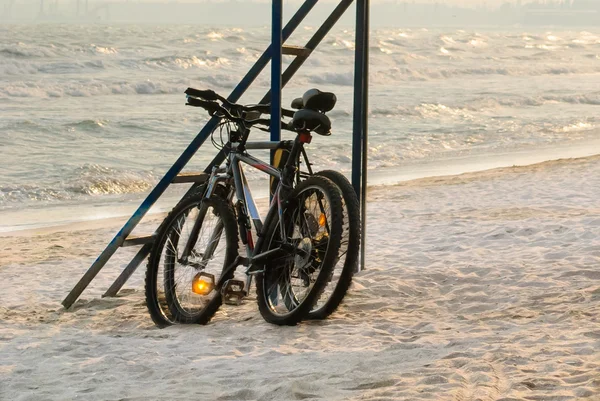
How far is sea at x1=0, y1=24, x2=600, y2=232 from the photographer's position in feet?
46.2

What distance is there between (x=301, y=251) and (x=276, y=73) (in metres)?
1.25

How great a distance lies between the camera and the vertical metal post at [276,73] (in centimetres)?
563

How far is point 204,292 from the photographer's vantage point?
17.3ft

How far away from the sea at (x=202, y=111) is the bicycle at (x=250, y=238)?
5093mm

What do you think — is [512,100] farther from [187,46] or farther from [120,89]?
[187,46]

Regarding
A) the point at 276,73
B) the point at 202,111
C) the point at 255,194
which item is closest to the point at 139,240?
the point at 276,73

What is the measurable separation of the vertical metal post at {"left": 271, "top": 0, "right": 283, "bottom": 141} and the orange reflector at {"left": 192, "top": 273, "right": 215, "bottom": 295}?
0.88 meters

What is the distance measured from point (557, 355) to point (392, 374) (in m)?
0.74

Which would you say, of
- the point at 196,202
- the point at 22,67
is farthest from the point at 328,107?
the point at 22,67

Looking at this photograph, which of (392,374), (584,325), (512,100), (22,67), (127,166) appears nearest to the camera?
(392,374)

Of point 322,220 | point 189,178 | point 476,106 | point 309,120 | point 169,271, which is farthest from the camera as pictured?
point 476,106

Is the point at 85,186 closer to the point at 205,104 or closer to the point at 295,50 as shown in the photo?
the point at 295,50

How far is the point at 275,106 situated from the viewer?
222 inches

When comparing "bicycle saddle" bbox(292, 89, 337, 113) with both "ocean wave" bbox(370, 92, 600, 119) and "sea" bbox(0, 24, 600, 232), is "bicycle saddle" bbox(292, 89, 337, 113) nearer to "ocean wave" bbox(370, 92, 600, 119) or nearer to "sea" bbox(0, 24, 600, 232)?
"sea" bbox(0, 24, 600, 232)
